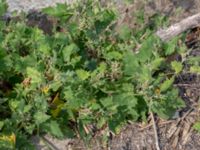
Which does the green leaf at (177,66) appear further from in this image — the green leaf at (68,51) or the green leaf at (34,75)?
the green leaf at (34,75)

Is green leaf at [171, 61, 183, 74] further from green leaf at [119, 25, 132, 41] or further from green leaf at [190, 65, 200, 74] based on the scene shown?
green leaf at [119, 25, 132, 41]

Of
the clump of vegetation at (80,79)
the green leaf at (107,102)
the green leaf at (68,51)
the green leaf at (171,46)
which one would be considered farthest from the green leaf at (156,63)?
the green leaf at (68,51)

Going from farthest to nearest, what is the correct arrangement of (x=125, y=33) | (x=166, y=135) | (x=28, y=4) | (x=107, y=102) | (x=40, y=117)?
(x=28, y=4)
(x=125, y=33)
(x=166, y=135)
(x=107, y=102)
(x=40, y=117)

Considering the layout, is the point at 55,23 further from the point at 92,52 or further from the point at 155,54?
the point at 155,54

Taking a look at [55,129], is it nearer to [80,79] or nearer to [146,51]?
[80,79]

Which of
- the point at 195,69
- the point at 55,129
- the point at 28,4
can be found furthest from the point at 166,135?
the point at 28,4

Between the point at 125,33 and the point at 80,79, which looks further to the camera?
the point at 125,33

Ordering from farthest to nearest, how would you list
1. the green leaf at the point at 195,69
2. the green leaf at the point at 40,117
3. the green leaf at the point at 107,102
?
the green leaf at the point at 195,69 < the green leaf at the point at 107,102 < the green leaf at the point at 40,117
